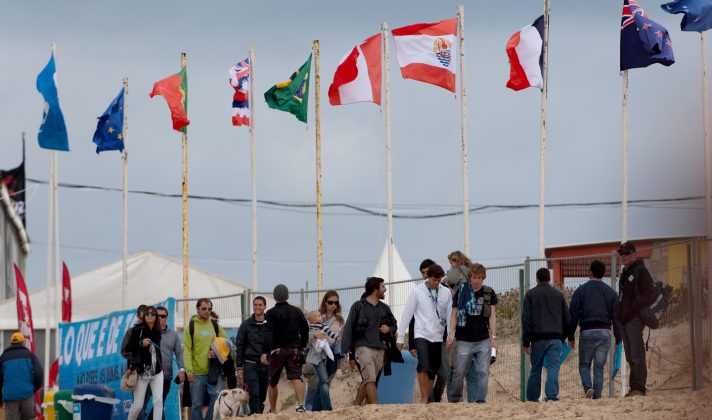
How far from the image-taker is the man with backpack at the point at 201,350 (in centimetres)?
1620

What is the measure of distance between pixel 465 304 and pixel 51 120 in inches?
800

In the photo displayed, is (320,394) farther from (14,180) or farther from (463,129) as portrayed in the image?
(14,180)

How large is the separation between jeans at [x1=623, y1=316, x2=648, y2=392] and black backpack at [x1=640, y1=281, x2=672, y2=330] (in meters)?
0.09

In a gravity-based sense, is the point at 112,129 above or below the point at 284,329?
above

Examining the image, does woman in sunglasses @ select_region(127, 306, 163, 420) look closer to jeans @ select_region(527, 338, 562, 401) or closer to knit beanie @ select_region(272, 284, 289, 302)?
knit beanie @ select_region(272, 284, 289, 302)

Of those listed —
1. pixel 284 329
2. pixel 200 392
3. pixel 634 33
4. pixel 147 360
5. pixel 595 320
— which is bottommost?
pixel 200 392

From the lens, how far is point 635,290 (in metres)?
12.5

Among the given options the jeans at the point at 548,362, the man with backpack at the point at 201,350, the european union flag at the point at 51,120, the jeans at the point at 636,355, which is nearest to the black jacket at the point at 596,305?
the jeans at the point at 548,362

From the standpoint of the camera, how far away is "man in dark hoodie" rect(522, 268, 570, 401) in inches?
537

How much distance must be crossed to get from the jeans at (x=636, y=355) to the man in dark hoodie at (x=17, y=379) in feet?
32.4

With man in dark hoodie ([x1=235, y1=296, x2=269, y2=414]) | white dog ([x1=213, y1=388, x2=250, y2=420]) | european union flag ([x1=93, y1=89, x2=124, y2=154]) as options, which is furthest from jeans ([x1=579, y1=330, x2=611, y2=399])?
european union flag ([x1=93, y1=89, x2=124, y2=154])

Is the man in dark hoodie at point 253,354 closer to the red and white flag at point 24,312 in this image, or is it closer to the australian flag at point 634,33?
the australian flag at point 634,33

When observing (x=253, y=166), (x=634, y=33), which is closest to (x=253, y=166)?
(x=253, y=166)

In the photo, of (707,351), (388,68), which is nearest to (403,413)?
(707,351)
